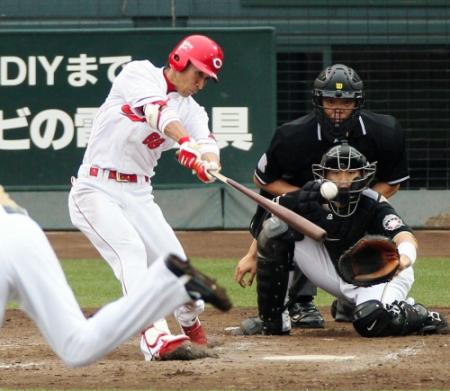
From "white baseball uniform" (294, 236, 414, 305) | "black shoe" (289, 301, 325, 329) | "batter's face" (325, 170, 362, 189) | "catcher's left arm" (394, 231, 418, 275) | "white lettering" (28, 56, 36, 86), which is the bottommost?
"black shoe" (289, 301, 325, 329)

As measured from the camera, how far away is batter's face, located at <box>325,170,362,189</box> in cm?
640

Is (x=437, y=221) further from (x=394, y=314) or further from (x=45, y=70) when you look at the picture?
(x=394, y=314)

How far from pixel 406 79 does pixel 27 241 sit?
27.6ft

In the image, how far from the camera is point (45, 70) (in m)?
11.5

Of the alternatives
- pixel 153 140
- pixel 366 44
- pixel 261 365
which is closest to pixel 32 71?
pixel 366 44

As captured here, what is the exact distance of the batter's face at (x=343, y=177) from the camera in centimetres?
640

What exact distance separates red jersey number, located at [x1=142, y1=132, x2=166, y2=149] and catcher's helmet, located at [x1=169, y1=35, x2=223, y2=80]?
343 mm

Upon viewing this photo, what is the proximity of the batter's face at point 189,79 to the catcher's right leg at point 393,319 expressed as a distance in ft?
4.59

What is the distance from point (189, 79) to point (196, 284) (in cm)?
250

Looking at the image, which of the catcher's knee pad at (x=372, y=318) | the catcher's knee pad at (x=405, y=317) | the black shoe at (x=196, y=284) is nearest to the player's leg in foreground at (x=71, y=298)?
the black shoe at (x=196, y=284)

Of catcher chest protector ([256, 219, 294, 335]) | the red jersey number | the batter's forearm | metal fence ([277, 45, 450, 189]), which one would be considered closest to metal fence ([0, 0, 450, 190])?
metal fence ([277, 45, 450, 189])

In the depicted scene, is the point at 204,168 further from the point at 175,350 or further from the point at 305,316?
the point at 305,316

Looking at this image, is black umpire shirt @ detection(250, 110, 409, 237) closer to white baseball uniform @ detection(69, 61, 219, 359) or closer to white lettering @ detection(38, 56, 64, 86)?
white baseball uniform @ detection(69, 61, 219, 359)

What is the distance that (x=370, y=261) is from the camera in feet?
20.9
